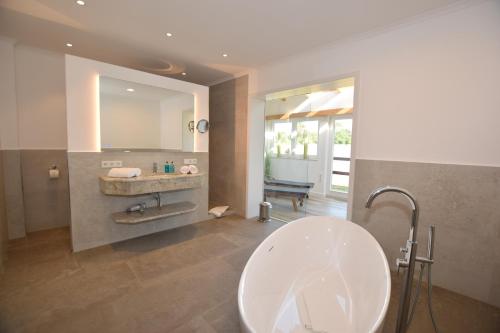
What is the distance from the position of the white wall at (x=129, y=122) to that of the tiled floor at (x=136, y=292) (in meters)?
1.44

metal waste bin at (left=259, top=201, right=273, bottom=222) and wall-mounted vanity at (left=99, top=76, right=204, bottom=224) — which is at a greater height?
wall-mounted vanity at (left=99, top=76, right=204, bottom=224)

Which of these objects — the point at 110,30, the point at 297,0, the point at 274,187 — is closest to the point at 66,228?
the point at 110,30

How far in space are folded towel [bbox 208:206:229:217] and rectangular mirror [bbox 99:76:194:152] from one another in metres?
1.31

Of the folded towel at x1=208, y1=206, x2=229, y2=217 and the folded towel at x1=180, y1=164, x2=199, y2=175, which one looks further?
the folded towel at x1=208, y1=206, x2=229, y2=217

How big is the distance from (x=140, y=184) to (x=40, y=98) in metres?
2.20

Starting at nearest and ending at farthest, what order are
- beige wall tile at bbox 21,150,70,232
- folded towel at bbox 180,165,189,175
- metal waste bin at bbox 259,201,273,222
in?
beige wall tile at bbox 21,150,70,232, folded towel at bbox 180,165,189,175, metal waste bin at bbox 259,201,273,222

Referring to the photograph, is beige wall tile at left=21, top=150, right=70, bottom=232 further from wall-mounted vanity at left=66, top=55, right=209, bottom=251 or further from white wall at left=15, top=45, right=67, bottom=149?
wall-mounted vanity at left=66, top=55, right=209, bottom=251

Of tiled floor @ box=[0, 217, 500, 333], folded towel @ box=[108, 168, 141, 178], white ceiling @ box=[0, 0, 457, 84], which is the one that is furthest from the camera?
folded towel @ box=[108, 168, 141, 178]

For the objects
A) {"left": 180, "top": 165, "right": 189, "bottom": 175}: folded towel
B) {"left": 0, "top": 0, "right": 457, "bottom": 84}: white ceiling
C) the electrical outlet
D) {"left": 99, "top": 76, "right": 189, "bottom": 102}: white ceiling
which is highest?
{"left": 0, "top": 0, "right": 457, "bottom": 84}: white ceiling

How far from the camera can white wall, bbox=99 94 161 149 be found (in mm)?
2973

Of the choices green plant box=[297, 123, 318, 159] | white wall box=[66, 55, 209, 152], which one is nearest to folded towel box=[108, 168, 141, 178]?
white wall box=[66, 55, 209, 152]

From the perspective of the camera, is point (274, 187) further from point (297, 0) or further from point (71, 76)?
point (71, 76)

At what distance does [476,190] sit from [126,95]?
13.9 ft

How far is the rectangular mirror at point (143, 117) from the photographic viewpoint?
298 cm
